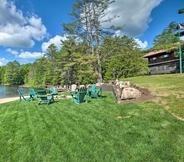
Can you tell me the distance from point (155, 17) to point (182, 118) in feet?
70.5

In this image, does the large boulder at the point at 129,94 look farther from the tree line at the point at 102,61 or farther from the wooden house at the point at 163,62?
the wooden house at the point at 163,62

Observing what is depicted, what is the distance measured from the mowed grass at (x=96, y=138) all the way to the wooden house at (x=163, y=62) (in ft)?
63.1

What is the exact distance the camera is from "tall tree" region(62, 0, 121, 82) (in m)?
15.9

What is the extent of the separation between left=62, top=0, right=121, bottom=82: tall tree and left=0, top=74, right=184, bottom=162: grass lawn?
12.8 metres

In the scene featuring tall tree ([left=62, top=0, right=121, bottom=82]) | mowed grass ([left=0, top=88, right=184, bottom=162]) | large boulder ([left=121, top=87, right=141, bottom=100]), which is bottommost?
mowed grass ([left=0, top=88, right=184, bottom=162])

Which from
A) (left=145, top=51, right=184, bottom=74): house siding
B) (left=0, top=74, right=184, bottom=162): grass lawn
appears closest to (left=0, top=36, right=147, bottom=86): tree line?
(left=145, top=51, right=184, bottom=74): house siding

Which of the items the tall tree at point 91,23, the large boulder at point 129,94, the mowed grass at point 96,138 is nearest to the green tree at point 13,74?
the tall tree at point 91,23

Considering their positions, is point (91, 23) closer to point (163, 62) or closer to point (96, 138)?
point (163, 62)

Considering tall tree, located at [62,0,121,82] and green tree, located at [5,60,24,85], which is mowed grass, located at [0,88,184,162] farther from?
Result: green tree, located at [5,60,24,85]

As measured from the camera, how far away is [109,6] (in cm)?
1562

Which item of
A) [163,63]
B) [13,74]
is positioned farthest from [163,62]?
[13,74]

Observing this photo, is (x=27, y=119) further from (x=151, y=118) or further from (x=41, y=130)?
(x=151, y=118)

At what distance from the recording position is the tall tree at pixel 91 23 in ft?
52.1

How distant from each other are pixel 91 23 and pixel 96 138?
1617 centimetres
